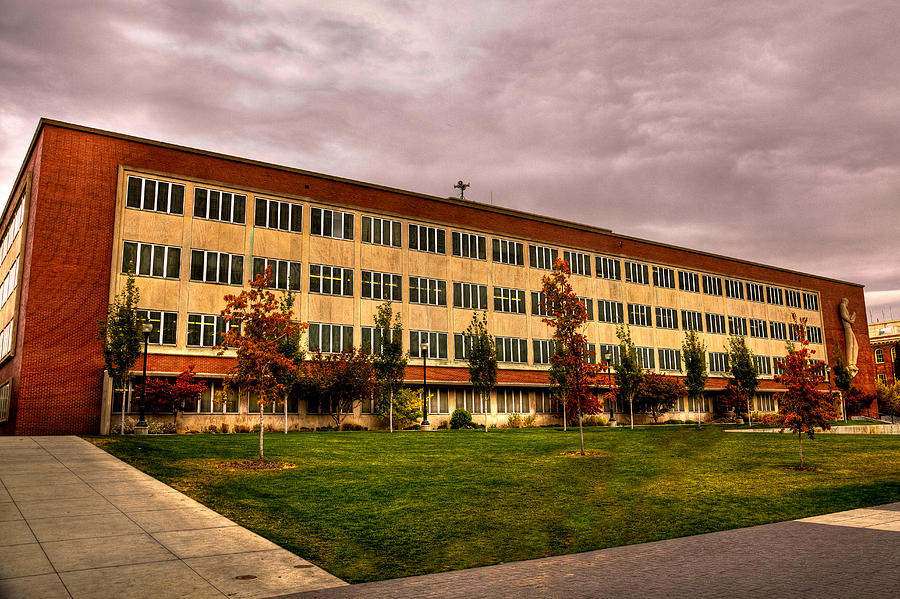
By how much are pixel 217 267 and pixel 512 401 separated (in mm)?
23927

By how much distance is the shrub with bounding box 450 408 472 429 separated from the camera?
43.9 m

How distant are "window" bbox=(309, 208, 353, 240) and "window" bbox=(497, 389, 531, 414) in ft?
54.7

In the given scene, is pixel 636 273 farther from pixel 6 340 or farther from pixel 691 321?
pixel 6 340

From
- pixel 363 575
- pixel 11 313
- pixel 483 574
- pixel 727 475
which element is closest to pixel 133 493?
pixel 363 575

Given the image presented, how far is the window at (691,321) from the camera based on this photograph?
6366 cm

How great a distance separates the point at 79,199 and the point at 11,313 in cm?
875

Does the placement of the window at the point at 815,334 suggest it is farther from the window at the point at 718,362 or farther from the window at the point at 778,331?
the window at the point at 718,362

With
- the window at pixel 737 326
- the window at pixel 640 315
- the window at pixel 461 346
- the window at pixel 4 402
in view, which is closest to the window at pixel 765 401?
the window at pixel 737 326

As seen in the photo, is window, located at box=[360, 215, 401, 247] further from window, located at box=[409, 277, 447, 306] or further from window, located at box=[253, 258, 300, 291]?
window, located at box=[253, 258, 300, 291]

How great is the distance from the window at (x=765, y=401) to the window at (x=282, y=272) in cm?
5200

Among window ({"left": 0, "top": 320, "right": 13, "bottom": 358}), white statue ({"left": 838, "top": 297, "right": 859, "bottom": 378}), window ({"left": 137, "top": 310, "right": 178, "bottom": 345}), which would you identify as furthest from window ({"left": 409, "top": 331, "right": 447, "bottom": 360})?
white statue ({"left": 838, "top": 297, "right": 859, "bottom": 378})

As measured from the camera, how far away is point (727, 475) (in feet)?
59.5

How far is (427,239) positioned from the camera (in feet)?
156

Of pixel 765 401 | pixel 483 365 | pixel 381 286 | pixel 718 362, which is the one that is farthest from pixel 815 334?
pixel 381 286
